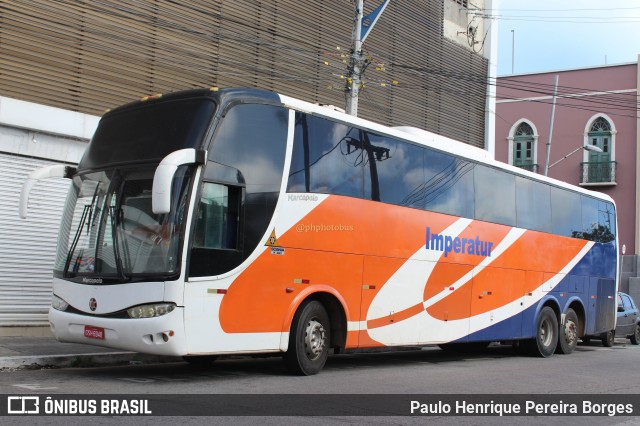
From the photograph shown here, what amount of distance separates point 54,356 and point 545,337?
10.8 metres

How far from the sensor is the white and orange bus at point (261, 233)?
29.5 ft

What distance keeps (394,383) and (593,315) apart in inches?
397

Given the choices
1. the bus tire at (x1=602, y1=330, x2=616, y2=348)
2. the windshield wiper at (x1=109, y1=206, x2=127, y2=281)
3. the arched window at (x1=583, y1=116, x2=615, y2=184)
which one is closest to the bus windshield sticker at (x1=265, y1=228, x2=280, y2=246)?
the windshield wiper at (x1=109, y1=206, x2=127, y2=281)

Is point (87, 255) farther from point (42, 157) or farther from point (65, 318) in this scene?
point (42, 157)

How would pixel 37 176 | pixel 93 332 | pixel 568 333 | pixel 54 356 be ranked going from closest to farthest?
pixel 93 332 → pixel 37 176 → pixel 54 356 → pixel 568 333

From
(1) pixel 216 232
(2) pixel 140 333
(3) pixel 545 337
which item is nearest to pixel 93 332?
(2) pixel 140 333

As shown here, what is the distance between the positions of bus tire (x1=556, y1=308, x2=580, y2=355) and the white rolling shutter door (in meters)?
11.3

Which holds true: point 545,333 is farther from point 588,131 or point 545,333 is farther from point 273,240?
point 588,131

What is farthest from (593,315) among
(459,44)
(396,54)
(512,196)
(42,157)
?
(42,157)

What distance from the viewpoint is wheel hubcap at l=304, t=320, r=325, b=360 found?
1047cm

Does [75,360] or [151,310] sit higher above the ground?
[151,310]

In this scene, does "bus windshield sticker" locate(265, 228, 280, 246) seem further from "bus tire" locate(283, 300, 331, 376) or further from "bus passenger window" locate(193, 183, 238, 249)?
"bus tire" locate(283, 300, 331, 376)

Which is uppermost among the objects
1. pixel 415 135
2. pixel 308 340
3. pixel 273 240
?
pixel 415 135

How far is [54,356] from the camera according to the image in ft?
35.7
